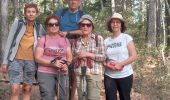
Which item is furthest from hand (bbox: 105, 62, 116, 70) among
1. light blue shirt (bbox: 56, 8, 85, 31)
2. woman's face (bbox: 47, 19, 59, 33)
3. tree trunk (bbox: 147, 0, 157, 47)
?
tree trunk (bbox: 147, 0, 157, 47)

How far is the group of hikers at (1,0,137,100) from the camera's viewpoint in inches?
230

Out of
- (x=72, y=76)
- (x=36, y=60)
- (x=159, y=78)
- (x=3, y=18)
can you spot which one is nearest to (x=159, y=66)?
(x=159, y=78)

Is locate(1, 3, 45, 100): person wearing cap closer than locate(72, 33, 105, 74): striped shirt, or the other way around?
locate(72, 33, 105, 74): striped shirt

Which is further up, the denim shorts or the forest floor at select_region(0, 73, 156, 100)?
the denim shorts

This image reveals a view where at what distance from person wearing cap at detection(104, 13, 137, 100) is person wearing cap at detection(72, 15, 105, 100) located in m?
0.16

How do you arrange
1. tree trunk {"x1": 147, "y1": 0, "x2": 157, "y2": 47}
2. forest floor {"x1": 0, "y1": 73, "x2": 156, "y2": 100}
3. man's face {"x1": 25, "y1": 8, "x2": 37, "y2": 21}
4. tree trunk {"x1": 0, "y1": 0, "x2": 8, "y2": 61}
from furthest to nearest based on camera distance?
A: tree trunk {"x1": 147, "y1": 0, "x2": 157, "y2": 47}
tree trunk {"x1": 0, "y1": 0, "x2": 8, "y2": 61}
forest floor {"x1": 0, "y1": 73, "x2": 156, "y2": 100}
man's face {"x1": 25, "y1": 8, "x2": 37, "y2": 21}

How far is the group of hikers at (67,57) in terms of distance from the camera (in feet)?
19.1

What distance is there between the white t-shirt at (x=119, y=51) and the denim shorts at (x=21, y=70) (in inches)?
52.9

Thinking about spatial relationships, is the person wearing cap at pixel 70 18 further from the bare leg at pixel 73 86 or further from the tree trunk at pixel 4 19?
the tree trunk at pixel 4 19

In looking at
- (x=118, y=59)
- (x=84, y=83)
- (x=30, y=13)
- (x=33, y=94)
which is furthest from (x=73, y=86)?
(x=33, y=94)

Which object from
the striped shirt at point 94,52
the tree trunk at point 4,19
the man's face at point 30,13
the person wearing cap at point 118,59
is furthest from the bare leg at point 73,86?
the tree trunk at point 4,19

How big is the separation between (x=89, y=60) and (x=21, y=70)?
123cm

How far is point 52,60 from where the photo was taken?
5.81 metres

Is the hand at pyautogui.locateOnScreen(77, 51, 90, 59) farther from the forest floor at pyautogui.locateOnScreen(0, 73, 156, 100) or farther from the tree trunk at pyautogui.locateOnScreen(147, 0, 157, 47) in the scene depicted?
the tree trunk at pyautogui.locateOnScreen(147, 0, 157, 47)
